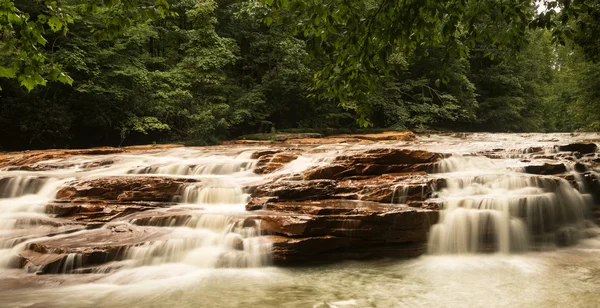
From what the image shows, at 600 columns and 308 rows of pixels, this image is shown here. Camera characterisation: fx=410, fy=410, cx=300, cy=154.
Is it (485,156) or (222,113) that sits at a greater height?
(222,113)

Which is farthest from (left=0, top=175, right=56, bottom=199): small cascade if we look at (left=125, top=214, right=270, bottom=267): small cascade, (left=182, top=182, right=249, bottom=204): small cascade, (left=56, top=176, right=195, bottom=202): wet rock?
(left=125, top=214, right=270, bottom=267): small cascade

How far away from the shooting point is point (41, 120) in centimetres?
1789

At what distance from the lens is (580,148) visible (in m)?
11.1

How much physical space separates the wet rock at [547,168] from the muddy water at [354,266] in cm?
37

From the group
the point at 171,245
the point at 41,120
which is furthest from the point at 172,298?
the point at 41,120

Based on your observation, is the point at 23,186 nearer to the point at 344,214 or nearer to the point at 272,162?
the point at 272,162

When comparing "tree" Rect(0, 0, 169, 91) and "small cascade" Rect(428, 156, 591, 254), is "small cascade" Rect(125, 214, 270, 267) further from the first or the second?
"tree" Rect(0, 0, 169, 91)

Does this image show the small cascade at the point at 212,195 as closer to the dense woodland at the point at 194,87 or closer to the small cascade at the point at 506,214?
the small cascade at the point at 506,214

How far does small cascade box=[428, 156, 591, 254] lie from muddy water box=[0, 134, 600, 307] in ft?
0.07

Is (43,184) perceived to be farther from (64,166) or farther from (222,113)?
(222,113)

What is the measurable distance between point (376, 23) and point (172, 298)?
425 cm

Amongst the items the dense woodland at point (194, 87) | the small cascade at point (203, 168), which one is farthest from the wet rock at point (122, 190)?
the dense woodland at point (194, 87)

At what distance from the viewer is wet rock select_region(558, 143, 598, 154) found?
430 inches

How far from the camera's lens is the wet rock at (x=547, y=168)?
9414 mm
